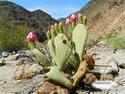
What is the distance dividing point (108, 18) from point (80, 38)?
59.2 metres

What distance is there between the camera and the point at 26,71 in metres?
12.2

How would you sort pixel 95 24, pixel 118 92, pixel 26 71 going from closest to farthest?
1. pixel 118 92
2. pixel 26 71
3. pixel 95 24

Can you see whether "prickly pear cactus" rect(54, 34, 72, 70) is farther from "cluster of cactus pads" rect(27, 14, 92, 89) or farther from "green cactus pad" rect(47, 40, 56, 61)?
"green cactus pad" rect(47, 40, 56, 61)

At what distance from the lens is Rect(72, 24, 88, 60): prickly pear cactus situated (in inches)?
439

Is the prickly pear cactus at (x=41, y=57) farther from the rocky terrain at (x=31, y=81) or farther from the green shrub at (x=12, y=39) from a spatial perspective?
the green shrub at (x=12, y=39)

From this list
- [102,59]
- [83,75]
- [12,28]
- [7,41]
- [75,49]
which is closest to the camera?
[83,75]

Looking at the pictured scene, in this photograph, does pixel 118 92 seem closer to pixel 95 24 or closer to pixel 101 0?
pixel 95 24

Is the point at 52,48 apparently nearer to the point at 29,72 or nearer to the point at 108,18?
the point at 29,72

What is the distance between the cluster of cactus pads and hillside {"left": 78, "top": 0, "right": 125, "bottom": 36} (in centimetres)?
4519

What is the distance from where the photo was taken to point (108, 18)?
230 ft

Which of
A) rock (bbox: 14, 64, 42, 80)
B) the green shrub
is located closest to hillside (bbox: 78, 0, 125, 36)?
the green shrub

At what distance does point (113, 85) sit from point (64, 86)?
0.95 metres

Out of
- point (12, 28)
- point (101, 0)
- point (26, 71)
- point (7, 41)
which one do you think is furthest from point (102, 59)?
point (101, 0)

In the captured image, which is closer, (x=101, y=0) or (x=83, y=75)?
(x=83, y=75)
